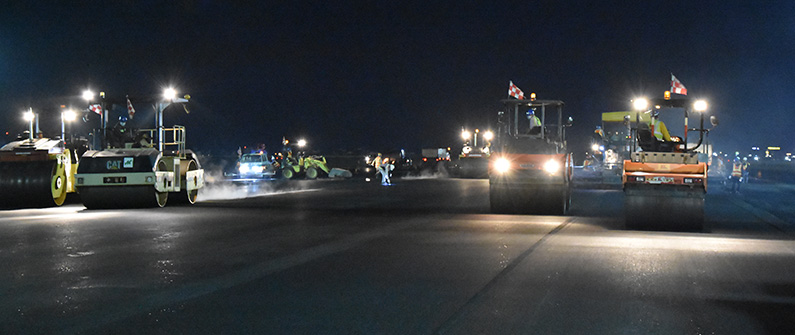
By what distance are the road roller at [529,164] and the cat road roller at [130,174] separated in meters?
8.22

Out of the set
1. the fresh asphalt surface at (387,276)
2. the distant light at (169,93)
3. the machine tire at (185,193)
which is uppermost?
the distant light at (169,93)

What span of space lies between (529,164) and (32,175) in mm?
12490

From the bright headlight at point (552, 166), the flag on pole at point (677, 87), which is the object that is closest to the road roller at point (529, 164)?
the bright headlight at point (552, 166)

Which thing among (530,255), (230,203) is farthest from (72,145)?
(530,255)

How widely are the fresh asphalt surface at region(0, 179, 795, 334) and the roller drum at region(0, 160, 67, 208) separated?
316cm

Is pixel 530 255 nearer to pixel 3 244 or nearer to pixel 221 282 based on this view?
pixel 221 282

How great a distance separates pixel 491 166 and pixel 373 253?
7.72m

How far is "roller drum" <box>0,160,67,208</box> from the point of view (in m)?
18.1

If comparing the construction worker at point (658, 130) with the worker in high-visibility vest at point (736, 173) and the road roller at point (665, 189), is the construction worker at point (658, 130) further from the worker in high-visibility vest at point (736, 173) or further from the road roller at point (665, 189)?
the worker in high-visibility vest at point (736, 173)

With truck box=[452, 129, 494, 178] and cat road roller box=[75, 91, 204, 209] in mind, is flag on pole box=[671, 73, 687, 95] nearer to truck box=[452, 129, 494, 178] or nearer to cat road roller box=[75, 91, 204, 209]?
cat road roller box=[75, 91, 204, 209]


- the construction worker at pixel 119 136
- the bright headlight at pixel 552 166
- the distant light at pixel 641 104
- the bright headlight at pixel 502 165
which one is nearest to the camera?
the distant light at pixel 641 104

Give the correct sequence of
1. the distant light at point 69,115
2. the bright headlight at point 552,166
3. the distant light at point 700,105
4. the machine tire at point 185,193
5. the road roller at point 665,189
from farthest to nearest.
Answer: the distant light at point 69,115 < the machine tire at point 185,193 < the bright headlight at point 552,166 < the distant light at point 700,105 < the road roller at point 665,189

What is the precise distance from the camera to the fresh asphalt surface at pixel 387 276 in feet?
20.5

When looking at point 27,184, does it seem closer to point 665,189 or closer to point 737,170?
point 665,189
